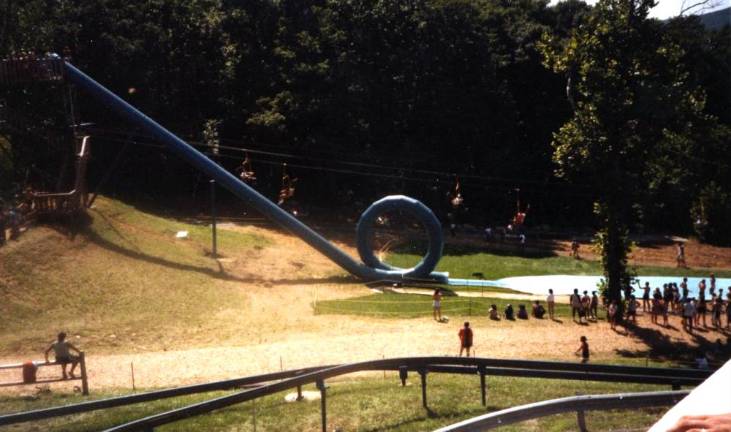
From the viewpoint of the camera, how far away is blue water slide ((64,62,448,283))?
27.1m

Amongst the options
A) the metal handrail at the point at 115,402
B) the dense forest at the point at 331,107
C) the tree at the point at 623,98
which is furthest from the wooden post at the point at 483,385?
the dense forest at the point at 331,107

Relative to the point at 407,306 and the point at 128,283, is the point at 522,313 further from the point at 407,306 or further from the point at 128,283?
the point at 128,283

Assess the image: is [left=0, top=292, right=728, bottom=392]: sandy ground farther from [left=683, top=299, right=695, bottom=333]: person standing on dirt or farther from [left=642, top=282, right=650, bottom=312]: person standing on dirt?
[left=642, top=282, right=650, bottom=312]: person standing on dirt

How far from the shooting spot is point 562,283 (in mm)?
30688

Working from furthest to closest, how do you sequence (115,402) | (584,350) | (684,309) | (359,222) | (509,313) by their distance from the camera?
(359,222) < (509,313) < (684,309) < (584,350) < (115,402)

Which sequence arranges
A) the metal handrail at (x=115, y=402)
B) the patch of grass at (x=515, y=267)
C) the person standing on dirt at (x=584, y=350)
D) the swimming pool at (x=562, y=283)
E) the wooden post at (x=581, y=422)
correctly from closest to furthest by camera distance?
the wooden post at (x=581, y=422)
the metal handrail at (x=115, y=402)
the person standing on dirt at (x=584, y=350)
the swimming pool at (x=562, y=283)
the patch of grass at (x=515, y=267)

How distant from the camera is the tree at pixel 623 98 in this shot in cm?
2372

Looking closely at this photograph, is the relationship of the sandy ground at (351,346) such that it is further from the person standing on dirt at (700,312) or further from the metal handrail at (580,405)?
the metal handrail at (580,405)

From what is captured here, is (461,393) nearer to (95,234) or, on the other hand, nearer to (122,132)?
(95,234)

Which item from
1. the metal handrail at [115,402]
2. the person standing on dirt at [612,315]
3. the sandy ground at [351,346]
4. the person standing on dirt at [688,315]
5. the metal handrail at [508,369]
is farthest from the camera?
the person standing on dirt at [612,315]

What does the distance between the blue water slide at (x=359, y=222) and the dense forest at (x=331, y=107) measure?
3236 mm

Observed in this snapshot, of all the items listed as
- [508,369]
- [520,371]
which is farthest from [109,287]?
[520,371]

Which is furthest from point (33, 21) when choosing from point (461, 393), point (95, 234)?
point (461, 393)

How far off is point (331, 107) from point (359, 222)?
51.1 feet
